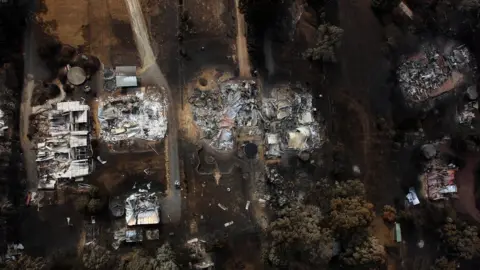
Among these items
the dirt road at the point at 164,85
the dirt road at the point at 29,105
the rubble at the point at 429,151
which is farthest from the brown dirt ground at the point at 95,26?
the rubble at the point at 429,151

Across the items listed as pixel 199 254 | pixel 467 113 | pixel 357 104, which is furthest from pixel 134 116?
pixel 467 113

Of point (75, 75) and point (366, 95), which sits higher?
point (75, 75)

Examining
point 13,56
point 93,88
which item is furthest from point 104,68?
point 13,56

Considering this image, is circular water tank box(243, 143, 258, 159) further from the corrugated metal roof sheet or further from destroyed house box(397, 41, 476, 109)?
destroyed house box(397, 41, 476, 109)

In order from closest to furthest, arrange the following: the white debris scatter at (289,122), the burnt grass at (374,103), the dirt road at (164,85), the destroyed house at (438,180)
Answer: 1. the dirt road at (164,85)
2. the white debris scatter at (289,122)
3. the burnt grass at (374,103)
4. the destroyed house at (438,180)

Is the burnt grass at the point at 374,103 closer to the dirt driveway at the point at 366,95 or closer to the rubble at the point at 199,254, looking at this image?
the dirt driveway at the point at 366,95

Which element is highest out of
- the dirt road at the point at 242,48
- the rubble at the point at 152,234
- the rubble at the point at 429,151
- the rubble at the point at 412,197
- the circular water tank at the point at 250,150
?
the dirt road at the point at 242,48

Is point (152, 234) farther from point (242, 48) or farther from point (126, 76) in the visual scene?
point (242, 48)
